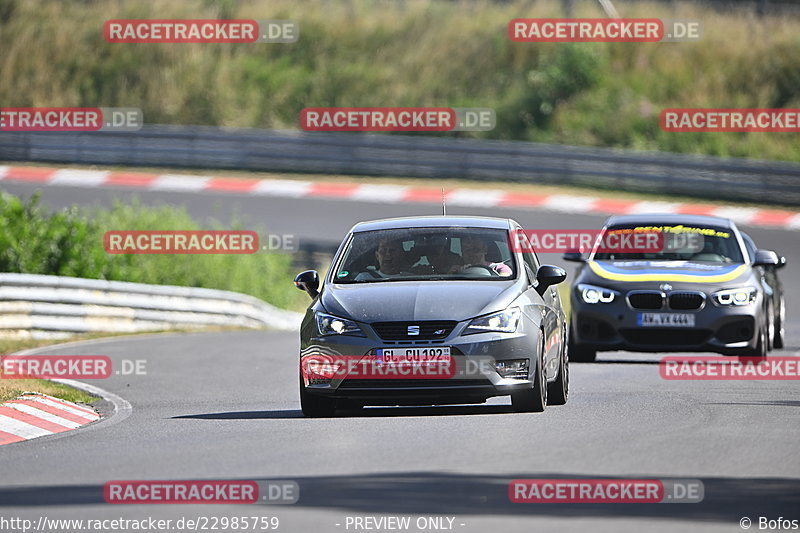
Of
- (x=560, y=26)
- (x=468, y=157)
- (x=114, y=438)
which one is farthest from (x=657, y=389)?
(x=560, y=26)

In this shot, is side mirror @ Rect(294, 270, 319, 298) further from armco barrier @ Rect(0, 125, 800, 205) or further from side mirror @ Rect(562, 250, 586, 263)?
armco barrier @ Rect(0, 125, 800, 205)

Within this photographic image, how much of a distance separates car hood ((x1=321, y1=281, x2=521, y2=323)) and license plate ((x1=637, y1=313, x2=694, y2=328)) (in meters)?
4.26

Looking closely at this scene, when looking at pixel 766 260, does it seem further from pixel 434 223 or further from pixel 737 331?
pixel 434 223

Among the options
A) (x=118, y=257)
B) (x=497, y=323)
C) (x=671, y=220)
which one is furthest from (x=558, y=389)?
(x=118, y=257)

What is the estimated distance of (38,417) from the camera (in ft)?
40.1

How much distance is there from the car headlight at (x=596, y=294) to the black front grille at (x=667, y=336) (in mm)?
354

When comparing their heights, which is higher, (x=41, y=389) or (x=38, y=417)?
(x=41, y=389)

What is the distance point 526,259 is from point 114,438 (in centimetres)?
367

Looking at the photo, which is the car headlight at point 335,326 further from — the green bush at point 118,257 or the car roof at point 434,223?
the green bush at point 118,257

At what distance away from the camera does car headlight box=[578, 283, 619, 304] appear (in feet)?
52.5

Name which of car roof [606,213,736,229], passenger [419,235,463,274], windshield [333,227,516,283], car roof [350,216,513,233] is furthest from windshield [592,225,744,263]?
passenger [419,235,463,274]

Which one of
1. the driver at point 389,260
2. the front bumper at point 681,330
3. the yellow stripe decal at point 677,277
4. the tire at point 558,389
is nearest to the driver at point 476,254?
the driver at point 389,260

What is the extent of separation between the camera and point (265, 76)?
46062 mm

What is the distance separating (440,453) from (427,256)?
3.09 meters
